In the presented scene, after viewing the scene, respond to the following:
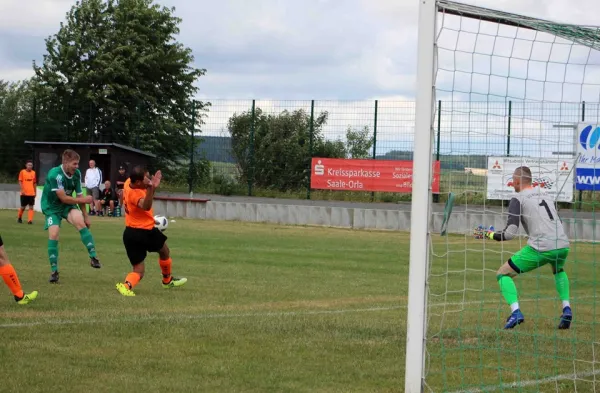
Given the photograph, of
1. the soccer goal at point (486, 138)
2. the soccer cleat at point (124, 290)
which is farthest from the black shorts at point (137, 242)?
the soccer goal at point (486, 138)

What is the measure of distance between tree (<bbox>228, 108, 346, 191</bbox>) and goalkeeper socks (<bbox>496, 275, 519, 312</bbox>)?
935 inches

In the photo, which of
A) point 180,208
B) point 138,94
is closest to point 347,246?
point 180,208

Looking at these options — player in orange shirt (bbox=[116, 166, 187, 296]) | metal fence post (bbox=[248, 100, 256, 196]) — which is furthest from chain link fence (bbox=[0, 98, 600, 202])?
player in orange shirt (bbox=[116, 166, 187, 296])

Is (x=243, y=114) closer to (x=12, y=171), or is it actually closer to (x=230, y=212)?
(x=230, y=212)

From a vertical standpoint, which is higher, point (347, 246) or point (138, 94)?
point (138, 94)

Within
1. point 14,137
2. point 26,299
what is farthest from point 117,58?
point 26,299

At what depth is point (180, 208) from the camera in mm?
33906

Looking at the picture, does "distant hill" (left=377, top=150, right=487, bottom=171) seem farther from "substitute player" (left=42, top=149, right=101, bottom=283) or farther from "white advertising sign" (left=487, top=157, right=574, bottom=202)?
"substitute player" (left=42, top=149, right=101, bottom=283)

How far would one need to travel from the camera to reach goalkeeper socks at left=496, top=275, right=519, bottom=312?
10.7m

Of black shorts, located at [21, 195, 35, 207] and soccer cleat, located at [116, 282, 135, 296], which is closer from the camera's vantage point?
soccer cleat, located at [116, 282, 135, 296]

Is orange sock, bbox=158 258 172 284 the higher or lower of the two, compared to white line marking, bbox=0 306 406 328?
higher

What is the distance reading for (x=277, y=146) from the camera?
117 ft

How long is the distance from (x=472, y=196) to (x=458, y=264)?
11.2 metres

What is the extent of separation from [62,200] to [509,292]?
6684mm
